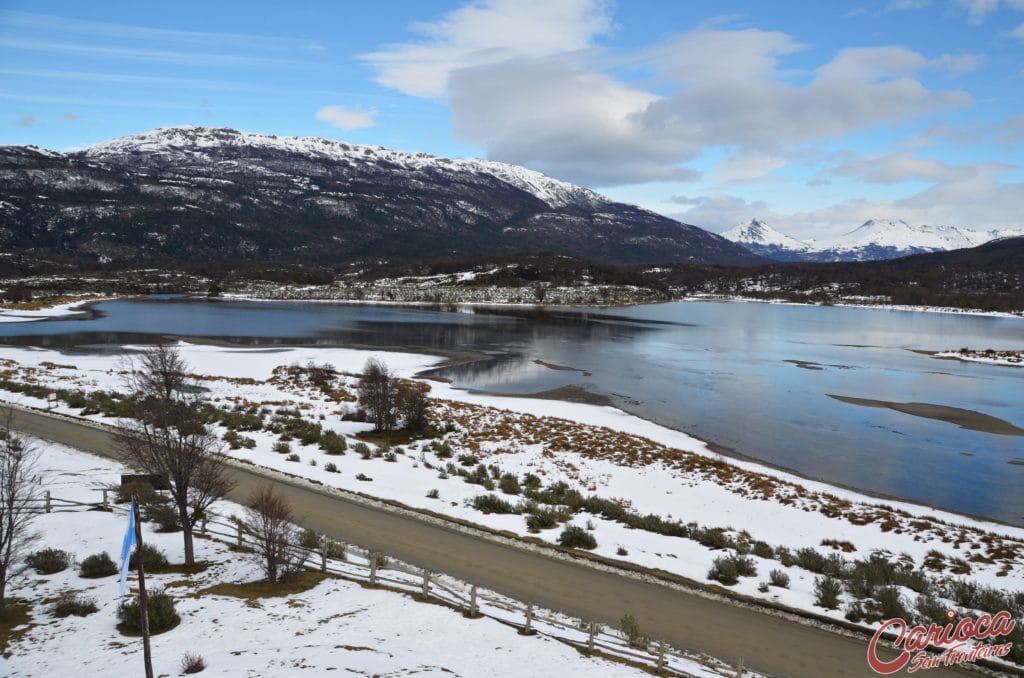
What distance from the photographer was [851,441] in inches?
1194

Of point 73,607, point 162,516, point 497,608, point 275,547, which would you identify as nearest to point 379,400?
point 162,516

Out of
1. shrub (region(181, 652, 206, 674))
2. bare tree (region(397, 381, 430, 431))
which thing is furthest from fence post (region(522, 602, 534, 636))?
bare tree (region(397, 381, 430, 431))

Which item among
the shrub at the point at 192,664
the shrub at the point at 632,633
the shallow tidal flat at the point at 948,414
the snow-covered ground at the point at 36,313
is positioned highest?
the snow-covered ground at the point at 36,313

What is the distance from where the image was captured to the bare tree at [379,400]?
→ 2975 cm

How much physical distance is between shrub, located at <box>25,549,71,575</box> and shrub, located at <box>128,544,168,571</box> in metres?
1.48

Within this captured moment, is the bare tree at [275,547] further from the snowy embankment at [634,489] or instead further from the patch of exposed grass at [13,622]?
the snowy embankment at [634,489]

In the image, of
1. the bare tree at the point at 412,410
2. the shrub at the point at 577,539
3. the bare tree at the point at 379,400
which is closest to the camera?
the shrub at the point at 577,539

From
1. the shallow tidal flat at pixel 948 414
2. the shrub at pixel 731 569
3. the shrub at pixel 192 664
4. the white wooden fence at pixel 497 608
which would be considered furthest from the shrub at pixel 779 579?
the shallow tidal flat at pixel 948 414

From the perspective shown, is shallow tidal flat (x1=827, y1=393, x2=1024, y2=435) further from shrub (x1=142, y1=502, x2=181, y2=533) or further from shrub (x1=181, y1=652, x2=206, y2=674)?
shrub (x1=142, y1=502, x2=181, y2=533)

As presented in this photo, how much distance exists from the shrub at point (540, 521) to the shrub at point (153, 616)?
29.1 feet

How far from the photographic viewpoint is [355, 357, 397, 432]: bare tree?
2975 cm

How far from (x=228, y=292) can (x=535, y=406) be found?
15247 cm

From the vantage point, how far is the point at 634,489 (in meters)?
21.9

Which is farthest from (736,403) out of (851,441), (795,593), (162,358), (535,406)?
(162,358)
